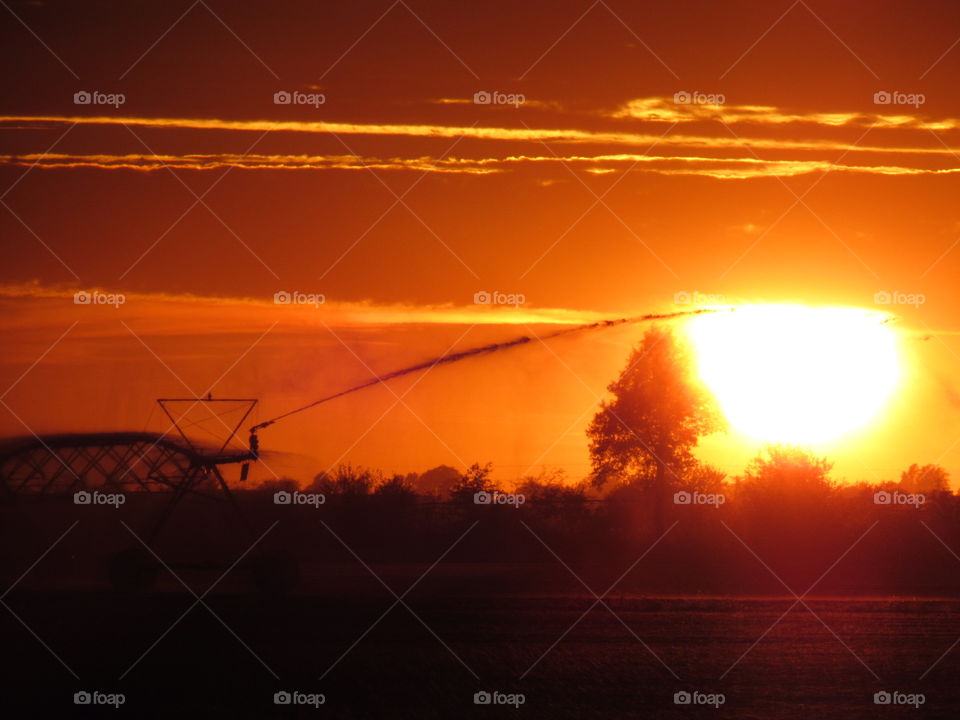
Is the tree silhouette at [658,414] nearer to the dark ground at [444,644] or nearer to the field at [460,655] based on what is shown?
the dark ground at [444,644]

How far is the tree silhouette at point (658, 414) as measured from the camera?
5359 centimetres

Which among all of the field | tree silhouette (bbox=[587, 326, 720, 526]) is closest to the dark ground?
the field

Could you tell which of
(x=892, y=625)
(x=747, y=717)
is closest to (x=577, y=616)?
(x=892, y=625)

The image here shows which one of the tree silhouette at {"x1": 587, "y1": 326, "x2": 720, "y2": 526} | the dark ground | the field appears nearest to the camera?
the field

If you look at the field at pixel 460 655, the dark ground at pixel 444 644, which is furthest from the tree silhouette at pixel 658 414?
the field at pixel 460 655

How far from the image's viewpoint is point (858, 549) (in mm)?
43500

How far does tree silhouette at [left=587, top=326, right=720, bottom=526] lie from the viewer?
53.6 metres

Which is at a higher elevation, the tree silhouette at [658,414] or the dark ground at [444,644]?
the tree silhouette at [658,414]

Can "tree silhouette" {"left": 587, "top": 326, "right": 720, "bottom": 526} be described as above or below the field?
above

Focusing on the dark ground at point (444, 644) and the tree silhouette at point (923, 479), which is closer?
the dark ground at point (444, 644)

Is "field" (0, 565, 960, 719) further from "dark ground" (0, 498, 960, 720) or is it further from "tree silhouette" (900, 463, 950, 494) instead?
"tree silhouette" (900, 463, 950, 494)

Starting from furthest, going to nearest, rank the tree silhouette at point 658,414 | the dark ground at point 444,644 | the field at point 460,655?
the tree silhouette at point 658,414, the dark ground at point 444,644, the field at point 460,655

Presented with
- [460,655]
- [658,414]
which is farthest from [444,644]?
[658,414]

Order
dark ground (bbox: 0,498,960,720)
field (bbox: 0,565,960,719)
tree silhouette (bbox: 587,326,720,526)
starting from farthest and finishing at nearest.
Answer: tree silhouette (bbox: 587,326,720,526) → dark ground (bbox: 0,498,960,720) → field (bbox: 0,565,960,719)
